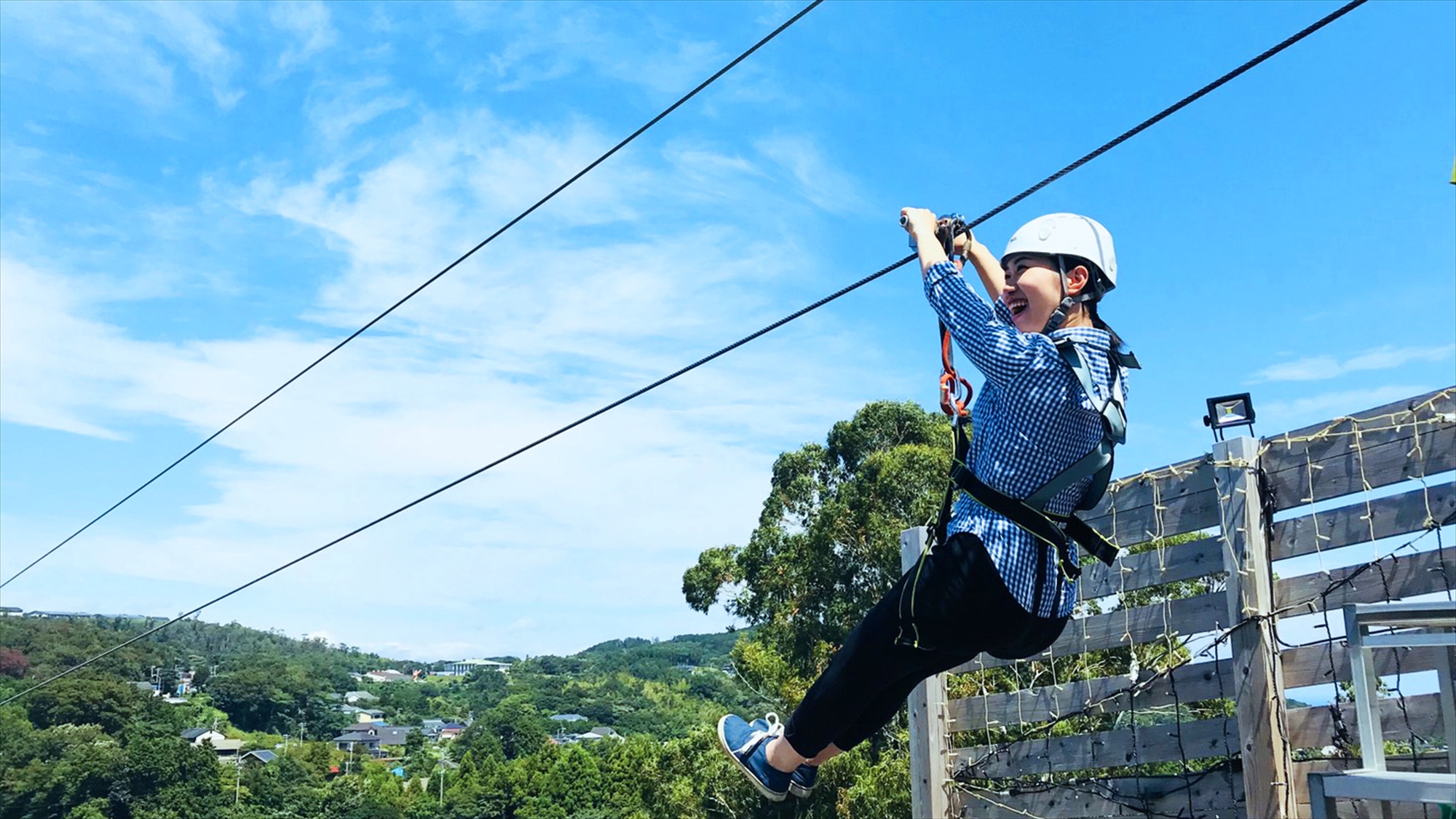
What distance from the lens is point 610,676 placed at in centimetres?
13600

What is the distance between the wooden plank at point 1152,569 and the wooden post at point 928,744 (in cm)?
79

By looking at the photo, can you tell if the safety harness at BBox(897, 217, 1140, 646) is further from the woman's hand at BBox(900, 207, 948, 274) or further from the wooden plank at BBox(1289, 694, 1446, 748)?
the wooden plank at BBox(1289, 694, 1446, 748)

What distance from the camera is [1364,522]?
3.75m

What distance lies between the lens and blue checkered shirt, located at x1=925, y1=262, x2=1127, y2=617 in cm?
243

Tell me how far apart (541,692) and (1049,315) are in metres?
133

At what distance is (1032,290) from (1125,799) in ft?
8.48

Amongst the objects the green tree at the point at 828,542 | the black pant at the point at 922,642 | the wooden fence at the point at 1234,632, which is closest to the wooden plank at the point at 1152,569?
the wooden fence at the point at 1234,632

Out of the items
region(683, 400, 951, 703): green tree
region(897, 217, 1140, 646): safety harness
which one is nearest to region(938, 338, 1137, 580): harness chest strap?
region(897, 217, 1140, 646): safety harness

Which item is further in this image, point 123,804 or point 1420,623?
point 123,804

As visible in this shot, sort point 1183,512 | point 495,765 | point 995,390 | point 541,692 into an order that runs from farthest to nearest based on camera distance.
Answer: point 541,692 < point 495,765 < point 1183,512 < point 995,390

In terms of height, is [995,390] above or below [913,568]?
above

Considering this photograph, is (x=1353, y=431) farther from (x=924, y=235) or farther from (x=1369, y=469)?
(x=924, y=235)

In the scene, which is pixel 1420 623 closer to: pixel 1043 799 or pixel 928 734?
pixel 1043 799

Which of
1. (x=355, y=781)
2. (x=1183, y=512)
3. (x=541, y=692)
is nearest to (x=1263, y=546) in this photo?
(x=1183, y=512)
